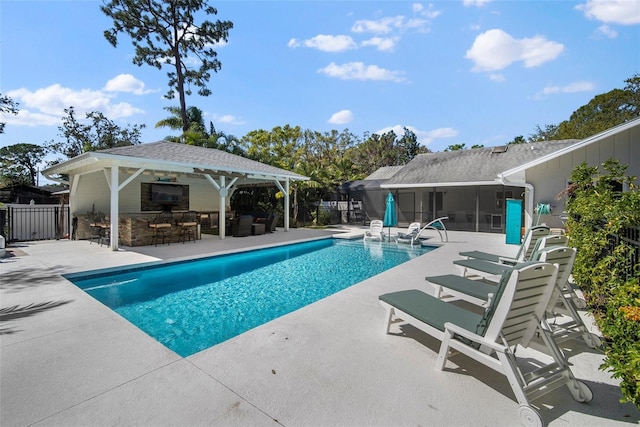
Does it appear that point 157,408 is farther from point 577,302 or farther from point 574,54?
point 574,54

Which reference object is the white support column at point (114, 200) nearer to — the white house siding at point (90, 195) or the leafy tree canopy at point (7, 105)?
the white house siding at point (90, 195)

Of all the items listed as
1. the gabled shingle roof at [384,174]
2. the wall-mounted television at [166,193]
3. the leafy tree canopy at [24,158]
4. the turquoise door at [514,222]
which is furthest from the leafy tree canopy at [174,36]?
the leafy tree canopy at [24,158]

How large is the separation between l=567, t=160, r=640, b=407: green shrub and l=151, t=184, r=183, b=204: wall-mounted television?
16.3 m

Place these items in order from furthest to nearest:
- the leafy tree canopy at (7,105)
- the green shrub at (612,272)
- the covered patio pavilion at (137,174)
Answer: the leafy tree canopy at (7,105) → the covered patio pavilion at (137,174) → the green shrub at (612,272)

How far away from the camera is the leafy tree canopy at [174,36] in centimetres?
2197

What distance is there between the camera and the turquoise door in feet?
38.0

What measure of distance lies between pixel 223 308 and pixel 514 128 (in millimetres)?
43992

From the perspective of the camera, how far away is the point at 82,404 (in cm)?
240

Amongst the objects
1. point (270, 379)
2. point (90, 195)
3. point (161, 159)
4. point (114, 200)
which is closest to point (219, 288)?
point (270, 379)

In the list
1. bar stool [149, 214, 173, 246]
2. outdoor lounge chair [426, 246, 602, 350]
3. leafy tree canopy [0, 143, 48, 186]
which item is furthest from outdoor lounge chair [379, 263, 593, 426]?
leafy tree canopy [0, 143, 48, 186]

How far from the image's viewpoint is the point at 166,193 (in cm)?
1582

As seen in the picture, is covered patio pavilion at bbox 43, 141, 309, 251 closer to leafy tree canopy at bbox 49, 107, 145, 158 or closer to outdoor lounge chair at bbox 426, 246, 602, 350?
outdoor lounge chair at bbox 426, 246, 602, 350

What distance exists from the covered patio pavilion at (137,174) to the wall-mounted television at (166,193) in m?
0.32

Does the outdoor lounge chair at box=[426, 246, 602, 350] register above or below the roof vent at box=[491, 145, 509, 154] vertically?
below
